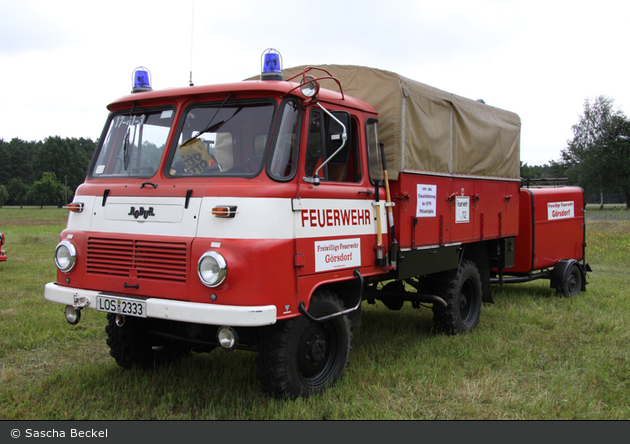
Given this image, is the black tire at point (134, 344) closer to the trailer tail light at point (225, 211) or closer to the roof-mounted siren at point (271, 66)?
the trailer tail light at point (225, 211)

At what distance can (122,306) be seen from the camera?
14.5ft

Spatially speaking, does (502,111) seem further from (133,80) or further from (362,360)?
(133,80)

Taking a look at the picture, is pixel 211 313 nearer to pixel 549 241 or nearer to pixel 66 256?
pixel 66 256

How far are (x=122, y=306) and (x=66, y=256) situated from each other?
3.06 ft

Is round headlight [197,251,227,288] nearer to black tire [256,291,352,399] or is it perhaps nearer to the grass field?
black tire [256,291,352,399]

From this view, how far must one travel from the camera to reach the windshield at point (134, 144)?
4895 mm

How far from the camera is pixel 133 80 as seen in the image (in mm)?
5441

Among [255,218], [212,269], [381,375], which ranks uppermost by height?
[255,218]

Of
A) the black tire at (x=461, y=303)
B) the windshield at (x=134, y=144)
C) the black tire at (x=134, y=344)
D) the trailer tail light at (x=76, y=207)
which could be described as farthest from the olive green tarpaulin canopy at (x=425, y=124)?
the black tire at (x=134, y=344)

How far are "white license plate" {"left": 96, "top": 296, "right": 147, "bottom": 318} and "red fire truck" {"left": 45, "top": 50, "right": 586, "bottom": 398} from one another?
2cm

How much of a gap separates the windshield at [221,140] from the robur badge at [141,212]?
1.29 ft

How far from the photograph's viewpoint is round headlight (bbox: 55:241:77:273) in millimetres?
4840

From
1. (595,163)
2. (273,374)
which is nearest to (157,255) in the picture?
(273,374)

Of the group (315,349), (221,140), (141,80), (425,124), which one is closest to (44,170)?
(141,80)
